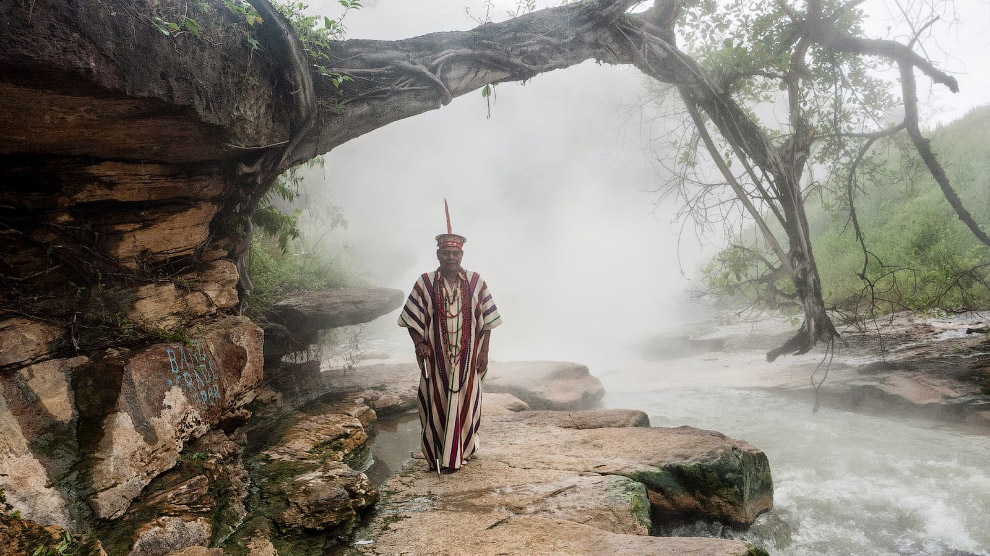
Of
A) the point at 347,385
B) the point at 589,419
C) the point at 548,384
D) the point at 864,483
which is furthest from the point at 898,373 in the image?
the point at 347,385

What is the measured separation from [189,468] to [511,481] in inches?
80.4

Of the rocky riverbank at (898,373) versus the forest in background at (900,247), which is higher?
the forest in background at (900,247)

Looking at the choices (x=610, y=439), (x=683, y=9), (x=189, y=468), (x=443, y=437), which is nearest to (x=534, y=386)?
(x=610, y=439)

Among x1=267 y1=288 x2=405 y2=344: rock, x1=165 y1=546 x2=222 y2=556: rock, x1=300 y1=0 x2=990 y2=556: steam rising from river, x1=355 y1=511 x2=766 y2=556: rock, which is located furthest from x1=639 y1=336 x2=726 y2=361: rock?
x1=165 y1=546 x2=222 y2=556: rock

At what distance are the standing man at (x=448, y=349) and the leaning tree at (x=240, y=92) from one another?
55.7 inches

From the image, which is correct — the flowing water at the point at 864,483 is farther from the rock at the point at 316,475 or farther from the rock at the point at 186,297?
the rock at the point at 186,297

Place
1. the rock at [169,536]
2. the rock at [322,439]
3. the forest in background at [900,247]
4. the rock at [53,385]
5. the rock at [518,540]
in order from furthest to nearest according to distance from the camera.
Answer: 1. the forest in background at [900,247]
2. the rock at [322,439]
3. the rock at [53,385]
4. the rock at [169,536]
5. the rock at [518,540]

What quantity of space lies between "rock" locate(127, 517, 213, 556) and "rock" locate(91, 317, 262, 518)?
0.24m

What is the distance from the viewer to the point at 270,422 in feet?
17.0

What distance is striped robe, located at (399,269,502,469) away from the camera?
369 cm

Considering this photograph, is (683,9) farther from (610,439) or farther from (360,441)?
(360,441)

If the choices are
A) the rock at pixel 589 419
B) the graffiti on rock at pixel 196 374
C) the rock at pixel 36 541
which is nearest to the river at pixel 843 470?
the rock at pixel 589 419

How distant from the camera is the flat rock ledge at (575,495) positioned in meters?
2.45

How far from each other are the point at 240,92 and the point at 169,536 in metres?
2.67
